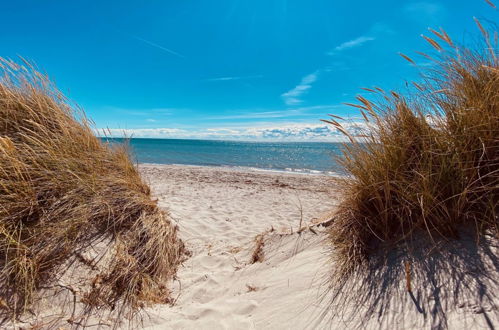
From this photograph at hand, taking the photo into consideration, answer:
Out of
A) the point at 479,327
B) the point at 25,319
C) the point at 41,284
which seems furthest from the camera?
the point at 41,284

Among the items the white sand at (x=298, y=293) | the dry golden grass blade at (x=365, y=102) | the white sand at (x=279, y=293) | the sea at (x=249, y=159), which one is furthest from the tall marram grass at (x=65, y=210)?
the dry golden grass blade at (x=365, y=102)

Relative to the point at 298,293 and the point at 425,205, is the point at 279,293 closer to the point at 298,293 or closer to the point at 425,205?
the point at 298,293

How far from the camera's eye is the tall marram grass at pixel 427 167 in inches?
71.2

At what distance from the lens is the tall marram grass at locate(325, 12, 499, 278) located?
1810 millimetres

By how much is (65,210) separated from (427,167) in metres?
3.30

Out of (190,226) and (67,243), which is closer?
(67,243)

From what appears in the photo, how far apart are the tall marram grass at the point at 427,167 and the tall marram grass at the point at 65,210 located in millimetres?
1986

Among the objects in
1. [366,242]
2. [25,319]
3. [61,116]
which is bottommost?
[25,319]

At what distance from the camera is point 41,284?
7.43 feet

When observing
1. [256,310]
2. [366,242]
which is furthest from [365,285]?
[256,310]

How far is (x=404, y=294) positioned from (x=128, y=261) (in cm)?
240

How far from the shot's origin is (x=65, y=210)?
8.55ft

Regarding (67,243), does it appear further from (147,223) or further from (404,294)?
(404,294)

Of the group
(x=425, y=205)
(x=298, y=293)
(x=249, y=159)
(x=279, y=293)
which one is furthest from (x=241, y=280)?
(x=249, y=159)
